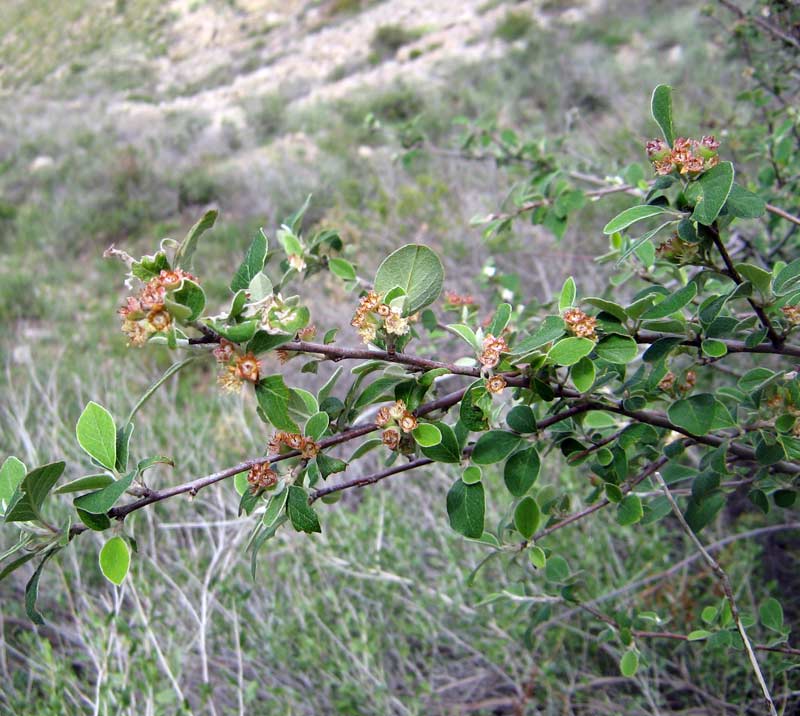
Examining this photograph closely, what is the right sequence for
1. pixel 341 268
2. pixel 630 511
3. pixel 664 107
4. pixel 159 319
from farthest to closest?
pixel 341 268 < pixel 630 511 < pixel 664 107 < pixel 159 319

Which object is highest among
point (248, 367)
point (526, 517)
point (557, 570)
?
point (248, 367)

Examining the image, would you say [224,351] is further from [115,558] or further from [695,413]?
[695,413]

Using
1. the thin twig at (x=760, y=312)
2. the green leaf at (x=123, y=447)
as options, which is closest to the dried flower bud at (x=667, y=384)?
the thin twig at (x=760, y=312)

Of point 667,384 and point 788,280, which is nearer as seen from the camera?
point 788,280

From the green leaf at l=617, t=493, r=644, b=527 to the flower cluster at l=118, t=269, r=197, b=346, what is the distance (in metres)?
0.65

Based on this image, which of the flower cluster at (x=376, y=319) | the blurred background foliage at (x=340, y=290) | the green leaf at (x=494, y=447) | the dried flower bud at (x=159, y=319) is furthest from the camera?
the blurred background foliage at (x=340, y=290)

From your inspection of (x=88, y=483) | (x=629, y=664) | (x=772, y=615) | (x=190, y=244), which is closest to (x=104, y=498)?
(x=88, y=483)

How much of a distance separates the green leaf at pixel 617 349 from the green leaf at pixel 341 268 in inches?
16.4

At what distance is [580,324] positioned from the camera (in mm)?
681

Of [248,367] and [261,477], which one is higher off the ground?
[248,367]

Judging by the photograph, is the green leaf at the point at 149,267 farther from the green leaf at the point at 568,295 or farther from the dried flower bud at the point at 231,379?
the green leaf at the point at 568,295

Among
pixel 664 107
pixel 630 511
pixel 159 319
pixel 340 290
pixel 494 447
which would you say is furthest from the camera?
pixel 340 290

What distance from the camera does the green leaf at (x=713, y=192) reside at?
603 millimetres

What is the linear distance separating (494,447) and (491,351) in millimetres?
138
